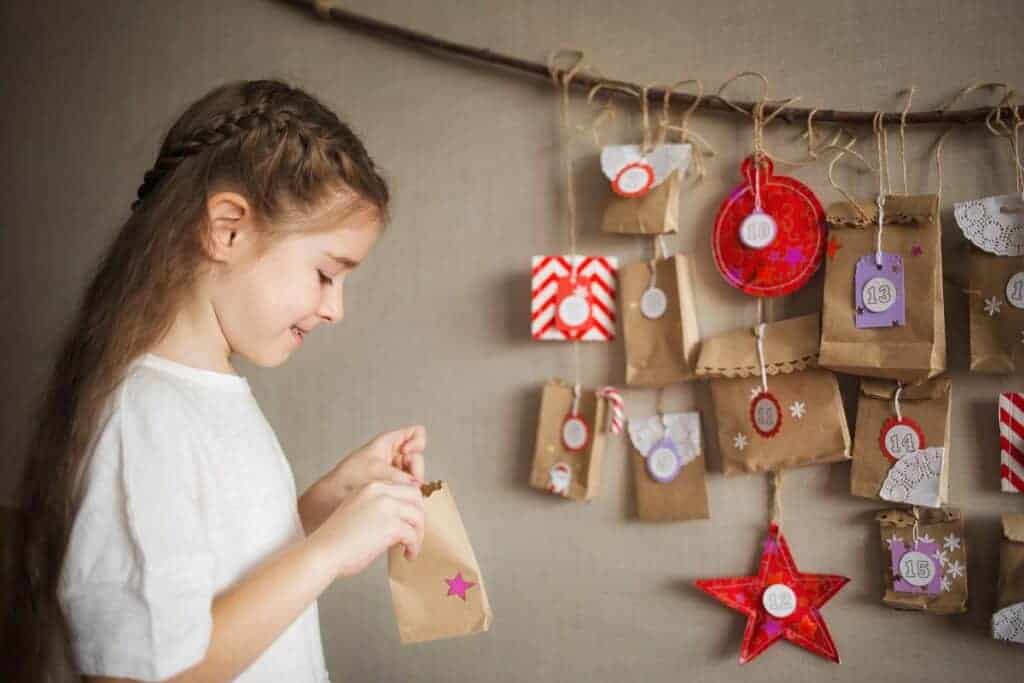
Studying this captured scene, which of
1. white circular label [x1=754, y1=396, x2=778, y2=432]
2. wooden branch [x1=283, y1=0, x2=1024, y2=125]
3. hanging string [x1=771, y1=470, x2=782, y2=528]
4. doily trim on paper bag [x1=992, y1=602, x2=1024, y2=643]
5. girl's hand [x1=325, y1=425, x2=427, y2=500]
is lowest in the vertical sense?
doily trim on paper bag [x1=992, y1=602, x2=1024, y2=643]

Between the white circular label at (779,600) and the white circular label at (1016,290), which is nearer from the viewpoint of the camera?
the white circular label at (1016,290)

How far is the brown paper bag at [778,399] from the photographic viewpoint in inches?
38.4

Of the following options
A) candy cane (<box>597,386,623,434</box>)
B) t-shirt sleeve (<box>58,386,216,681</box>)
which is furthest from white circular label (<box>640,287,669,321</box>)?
t-shirt sleeve (<box>58,386,216,681</box>)

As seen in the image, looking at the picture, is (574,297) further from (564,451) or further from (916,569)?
(916,569)

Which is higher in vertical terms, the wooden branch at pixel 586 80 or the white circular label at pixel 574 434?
the wooden branch at pixel 586 80

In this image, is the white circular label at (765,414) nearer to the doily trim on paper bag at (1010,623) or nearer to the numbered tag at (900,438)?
the numbered tag at (900,438)

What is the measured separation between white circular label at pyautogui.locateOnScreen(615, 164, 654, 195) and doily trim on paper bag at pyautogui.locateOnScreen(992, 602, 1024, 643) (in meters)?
0.60

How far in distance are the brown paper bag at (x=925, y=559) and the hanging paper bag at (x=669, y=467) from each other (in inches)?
8.2

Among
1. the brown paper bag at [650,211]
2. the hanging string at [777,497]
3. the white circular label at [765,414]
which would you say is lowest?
the hanging string at [777,497]

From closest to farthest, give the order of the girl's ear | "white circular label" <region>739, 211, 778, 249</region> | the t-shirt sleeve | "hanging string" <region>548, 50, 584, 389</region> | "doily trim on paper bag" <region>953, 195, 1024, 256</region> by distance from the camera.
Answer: the t-shirt sleeve < the girl's ear < "doily trim on paper bag" <region>953, 195, 1024, 256</region> < "white circular label" <region>739, 211, 778, 249</region> < "hanging string" <region>548, 50, 584, 389</region>

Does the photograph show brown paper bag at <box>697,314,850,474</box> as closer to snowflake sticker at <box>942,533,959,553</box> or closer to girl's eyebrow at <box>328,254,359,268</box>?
snowflake sticker at <box>942,533,959,553</box>

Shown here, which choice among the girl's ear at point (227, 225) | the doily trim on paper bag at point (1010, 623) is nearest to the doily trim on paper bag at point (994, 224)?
the doily trim on paper bag at point (1010, 623)

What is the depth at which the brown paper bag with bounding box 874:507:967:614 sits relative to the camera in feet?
3.08

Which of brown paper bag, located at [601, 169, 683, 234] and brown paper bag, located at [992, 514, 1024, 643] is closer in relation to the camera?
brown paper bag, located at [992, 514, 1024, 643]
